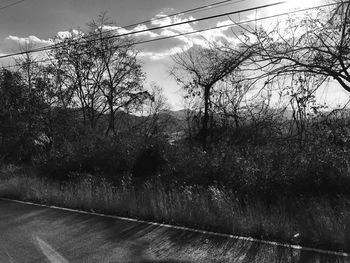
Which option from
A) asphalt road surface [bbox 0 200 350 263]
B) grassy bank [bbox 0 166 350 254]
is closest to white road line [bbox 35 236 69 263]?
asphalt road surface [bbox 0 200 350 263]

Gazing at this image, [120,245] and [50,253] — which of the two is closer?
[50,253]

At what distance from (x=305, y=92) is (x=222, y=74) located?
2.62m

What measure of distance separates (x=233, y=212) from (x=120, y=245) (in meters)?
2.26

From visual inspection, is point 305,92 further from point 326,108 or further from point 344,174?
point 344,174

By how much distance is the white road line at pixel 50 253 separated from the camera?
503 cm

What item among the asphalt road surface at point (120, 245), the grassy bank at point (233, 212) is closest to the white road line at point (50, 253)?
the asphalt road surface at point (120, 245)

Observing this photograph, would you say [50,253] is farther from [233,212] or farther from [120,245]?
[233,212]

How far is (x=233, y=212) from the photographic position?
266 inches

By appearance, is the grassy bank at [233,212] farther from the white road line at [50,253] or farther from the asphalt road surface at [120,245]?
the white road line at [50,253]

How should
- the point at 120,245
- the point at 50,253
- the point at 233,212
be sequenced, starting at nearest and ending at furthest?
1. the point at 50,253
2. the point at 120,245
3. the point at 233,212

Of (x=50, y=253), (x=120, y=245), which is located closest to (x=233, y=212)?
(x=120, y=245)

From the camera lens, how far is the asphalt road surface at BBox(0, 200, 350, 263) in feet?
16.3

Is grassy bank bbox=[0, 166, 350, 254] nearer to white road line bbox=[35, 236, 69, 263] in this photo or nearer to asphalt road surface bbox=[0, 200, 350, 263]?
asphalt road surface bbox=[0, 200, 350, 263]

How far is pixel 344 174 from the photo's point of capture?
29.4ft
